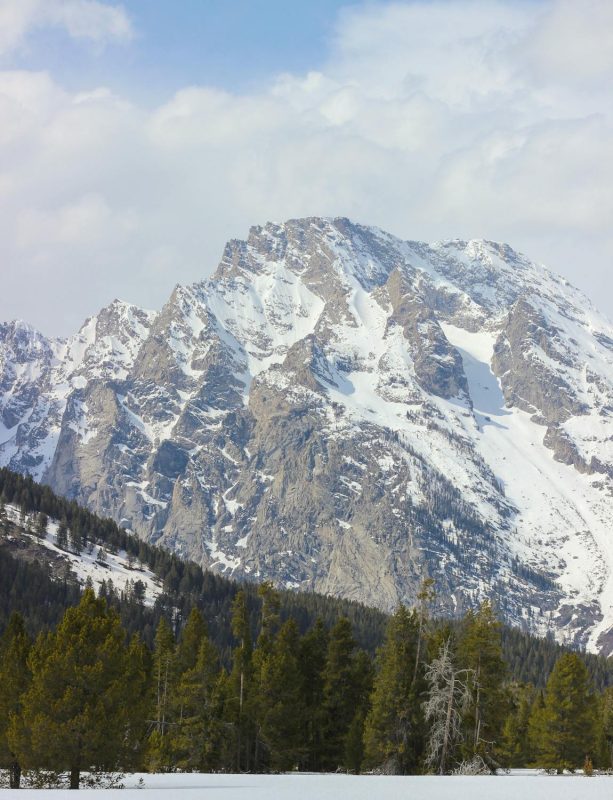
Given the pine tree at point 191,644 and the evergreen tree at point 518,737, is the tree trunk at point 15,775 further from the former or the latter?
the evergreen tree at point 518,737

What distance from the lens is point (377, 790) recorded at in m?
54.8

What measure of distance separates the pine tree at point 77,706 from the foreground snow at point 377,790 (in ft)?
14.1

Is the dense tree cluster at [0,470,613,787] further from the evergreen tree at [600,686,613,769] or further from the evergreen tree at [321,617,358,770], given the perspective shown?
the evergreen tree at [600,686,613,769]

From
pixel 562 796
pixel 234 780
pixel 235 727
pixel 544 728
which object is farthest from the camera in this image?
pixel 544 728

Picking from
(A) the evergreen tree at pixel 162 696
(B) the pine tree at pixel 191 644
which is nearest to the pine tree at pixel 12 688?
(A) the evergreen tree at pixel 162 696

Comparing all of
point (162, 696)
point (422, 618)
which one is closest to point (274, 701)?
point (162, 696)

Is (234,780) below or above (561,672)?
below

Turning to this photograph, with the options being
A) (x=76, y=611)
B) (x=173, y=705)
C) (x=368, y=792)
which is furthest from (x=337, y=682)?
(x=368, y=792)

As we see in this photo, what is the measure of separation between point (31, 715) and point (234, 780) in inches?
554

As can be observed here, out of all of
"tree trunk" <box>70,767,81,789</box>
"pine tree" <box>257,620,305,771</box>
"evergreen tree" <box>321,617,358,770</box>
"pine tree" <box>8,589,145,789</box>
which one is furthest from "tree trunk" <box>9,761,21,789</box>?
"evergreen tree" <box>321,617,358,770</box>

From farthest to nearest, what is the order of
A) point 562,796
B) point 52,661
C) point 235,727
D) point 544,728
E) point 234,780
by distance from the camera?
point 544,728
point 235,727
point 234,780
point 52,661
point 562,796

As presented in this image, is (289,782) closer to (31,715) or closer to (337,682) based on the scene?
(31,715)

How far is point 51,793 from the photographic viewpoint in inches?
2103

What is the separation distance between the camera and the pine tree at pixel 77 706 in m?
61.3
